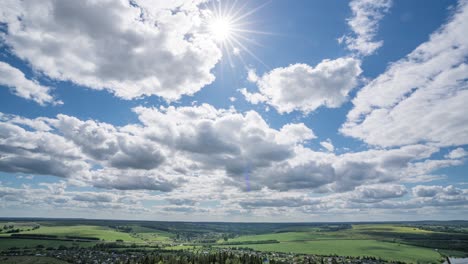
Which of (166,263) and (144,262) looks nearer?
(166,263)

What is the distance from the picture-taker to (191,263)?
630ft

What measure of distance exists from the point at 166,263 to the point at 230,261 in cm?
4203

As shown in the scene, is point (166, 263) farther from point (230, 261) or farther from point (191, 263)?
point (230, 261)

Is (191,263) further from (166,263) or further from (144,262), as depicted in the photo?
(144,262)

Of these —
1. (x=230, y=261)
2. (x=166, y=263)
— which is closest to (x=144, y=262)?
(x=166, y=263)

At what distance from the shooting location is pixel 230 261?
198 metres

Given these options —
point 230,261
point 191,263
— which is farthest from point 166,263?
point 230,261

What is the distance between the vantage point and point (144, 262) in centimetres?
19962

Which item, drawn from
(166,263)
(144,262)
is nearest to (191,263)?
(166,263)

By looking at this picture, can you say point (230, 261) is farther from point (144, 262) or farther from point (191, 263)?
point (144, 262)

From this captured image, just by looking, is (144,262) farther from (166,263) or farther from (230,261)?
(230,261)

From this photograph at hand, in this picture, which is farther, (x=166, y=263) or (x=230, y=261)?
(x=230, y=261)

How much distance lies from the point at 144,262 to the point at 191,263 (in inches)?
1332
